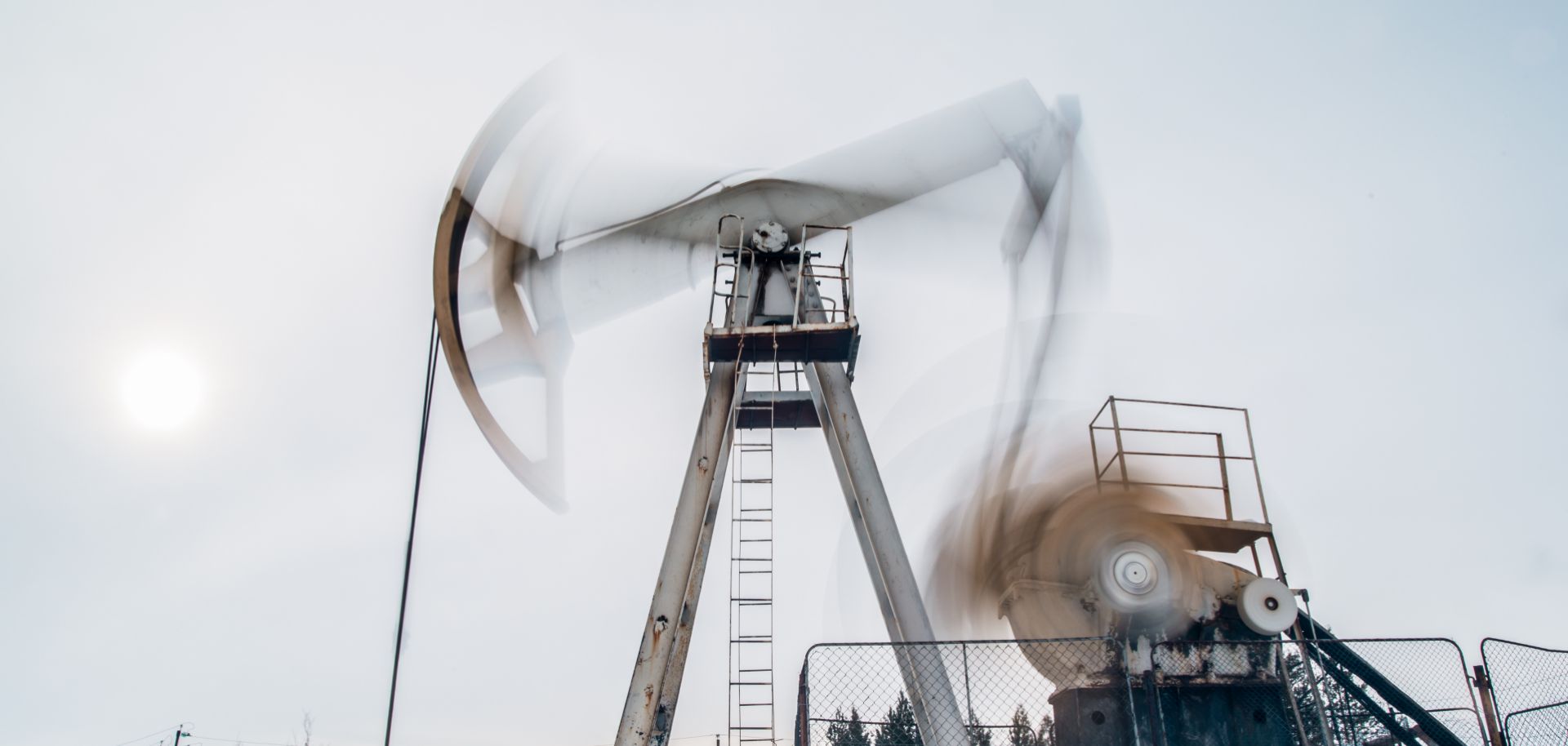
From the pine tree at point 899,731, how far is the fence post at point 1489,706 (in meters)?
4.52

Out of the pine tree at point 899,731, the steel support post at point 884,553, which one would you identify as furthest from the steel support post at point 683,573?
the pine tree at point 899,731

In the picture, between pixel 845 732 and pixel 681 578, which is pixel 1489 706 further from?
pixel 681 578

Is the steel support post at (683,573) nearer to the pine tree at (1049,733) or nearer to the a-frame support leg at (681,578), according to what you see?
the a-frame support leg at (681,578)

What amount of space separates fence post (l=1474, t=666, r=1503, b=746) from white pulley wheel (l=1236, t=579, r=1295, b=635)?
1.27m

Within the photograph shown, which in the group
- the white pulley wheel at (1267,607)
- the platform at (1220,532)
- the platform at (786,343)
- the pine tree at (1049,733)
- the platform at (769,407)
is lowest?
the pine tree at (1049,733)

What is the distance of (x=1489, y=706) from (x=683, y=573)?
20.0 ft

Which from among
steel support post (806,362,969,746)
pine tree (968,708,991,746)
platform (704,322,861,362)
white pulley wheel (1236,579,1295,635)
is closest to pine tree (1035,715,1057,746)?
pine tree (968,708,991,746)

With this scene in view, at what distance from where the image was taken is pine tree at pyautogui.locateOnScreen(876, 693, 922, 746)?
350 inches

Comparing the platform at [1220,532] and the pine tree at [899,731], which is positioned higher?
the platform at [1220,532]

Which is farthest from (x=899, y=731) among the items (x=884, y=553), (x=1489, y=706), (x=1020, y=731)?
(x=1489, y=706)

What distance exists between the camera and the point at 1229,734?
698 cm

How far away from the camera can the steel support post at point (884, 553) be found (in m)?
6.82

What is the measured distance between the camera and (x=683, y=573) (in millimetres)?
7547

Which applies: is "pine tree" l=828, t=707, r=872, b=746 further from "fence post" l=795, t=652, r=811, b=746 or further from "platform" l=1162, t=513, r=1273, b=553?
"platform" l=1162, t=513, r=1273, b=553
